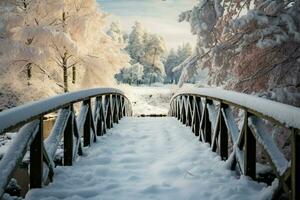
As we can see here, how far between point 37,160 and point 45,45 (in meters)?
14.8

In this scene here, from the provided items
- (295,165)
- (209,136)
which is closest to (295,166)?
(295,165)

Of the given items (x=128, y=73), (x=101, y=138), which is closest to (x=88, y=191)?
(x=101, y=138)

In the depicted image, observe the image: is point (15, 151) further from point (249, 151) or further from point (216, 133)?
point (216, 133)

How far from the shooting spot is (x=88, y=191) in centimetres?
442

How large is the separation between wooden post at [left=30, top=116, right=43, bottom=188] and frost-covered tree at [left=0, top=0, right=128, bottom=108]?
13808 mm

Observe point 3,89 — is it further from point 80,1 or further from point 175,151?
point 175,151

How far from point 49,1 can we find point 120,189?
51.7ft

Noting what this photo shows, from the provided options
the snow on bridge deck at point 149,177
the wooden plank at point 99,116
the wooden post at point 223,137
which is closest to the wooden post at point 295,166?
the snow on bridge deck at point 149,177

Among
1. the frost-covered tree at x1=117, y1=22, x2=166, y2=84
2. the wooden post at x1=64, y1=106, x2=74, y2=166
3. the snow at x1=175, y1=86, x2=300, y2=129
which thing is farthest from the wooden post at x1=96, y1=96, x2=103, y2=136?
the frost-covered tree at x1=117, y1=22, x2=166, y2=84

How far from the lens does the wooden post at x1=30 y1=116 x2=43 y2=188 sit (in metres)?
4.23

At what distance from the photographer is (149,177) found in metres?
5.03

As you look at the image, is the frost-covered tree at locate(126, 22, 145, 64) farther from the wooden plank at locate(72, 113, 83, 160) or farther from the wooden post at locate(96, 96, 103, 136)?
the wooden plank at locate(72, 113, 83, 160)

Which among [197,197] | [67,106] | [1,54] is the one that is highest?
[1,54]

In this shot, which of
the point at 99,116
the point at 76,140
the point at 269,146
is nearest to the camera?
the point at 269,146
